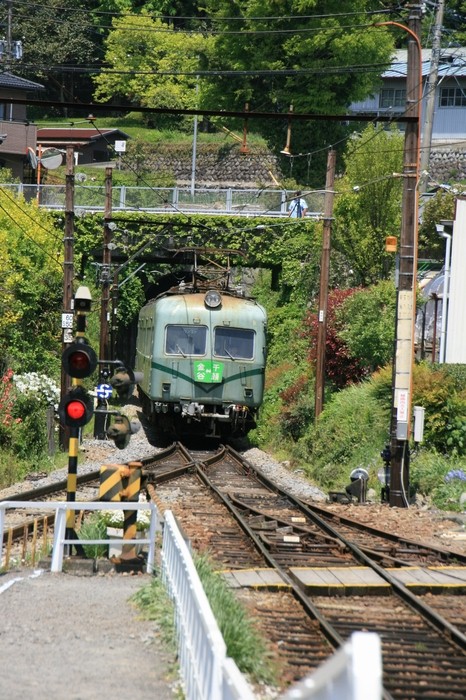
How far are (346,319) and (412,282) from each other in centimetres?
1091

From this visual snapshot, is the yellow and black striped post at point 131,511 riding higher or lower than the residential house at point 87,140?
lower

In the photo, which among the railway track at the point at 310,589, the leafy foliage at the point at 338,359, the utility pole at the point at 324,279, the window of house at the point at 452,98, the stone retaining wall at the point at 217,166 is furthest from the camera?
the stone retaining wall at the point at 217,166

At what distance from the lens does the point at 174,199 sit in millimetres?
37156

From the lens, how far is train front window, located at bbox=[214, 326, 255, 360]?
26.8m

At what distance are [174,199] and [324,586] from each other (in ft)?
89.5

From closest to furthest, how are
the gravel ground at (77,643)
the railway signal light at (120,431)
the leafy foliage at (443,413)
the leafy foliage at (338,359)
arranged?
the gravel ground at (77,643) < the railway signal light at (120,431) < the leafy foliage at (443,413) < the leafy foliage at (338,359)

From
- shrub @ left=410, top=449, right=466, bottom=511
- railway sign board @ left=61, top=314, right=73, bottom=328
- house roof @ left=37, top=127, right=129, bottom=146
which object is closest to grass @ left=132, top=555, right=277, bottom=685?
shrub @ left=410, top=449, right=466, bottom=511

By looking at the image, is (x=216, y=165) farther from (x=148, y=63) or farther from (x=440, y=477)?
(x=440, y=477)

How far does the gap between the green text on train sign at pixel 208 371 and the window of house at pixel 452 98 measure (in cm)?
3267

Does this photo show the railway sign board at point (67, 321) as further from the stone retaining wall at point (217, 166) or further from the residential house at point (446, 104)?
the stone retaining wall at point (217, 166)

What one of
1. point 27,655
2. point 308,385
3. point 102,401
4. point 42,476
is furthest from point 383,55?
point 27,655

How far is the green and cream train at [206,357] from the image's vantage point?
2655 cm

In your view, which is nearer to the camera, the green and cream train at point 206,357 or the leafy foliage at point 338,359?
the green and cream train at point 206,357

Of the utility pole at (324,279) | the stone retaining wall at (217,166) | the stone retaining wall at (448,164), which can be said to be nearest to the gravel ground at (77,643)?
the utility pole at (324,279)
